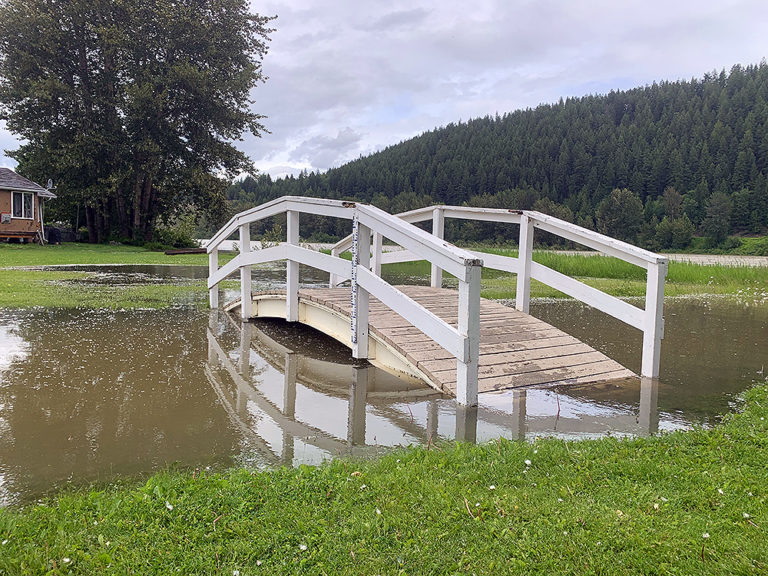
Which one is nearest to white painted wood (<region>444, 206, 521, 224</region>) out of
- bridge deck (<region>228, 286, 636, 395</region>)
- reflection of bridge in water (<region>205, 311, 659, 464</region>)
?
bridge deck (<region>228, 286, 636, 395</region>)

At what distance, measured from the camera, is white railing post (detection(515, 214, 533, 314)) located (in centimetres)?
769

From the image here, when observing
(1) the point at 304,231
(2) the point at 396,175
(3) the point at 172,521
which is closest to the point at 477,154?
(2) the point at 396,175

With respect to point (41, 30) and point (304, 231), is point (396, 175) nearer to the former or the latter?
point (304, 231)

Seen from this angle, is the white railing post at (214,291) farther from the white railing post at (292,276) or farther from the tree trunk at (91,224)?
the tree trunk at (91,224)

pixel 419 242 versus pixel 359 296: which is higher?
pixel 419 242

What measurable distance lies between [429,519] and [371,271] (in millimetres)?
4009

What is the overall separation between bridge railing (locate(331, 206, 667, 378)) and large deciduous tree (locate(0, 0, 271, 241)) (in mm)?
25132

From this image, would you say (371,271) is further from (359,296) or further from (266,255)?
(266,255)

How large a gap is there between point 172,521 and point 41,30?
33.5m

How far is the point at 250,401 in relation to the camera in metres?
5.30

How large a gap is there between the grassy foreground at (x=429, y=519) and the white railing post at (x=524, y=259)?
451 cm

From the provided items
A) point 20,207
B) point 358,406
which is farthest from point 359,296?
point 20,207

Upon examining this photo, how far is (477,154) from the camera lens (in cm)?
9312

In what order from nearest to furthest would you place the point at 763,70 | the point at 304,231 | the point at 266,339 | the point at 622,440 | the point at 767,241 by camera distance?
the point at 622,440, the point at 266,339, the point at 767,241, the point at 304,231, the point at 763,70
